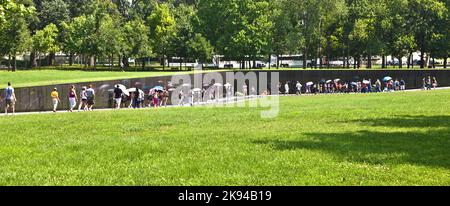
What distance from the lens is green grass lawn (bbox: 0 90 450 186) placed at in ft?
28.2

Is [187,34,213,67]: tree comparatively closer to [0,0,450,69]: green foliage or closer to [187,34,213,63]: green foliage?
[187,34,213,63]: green foliage

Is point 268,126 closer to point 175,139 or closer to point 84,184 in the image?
point 175,139

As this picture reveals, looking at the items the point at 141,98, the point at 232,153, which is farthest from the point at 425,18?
the point at 232,153

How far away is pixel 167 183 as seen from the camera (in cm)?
819

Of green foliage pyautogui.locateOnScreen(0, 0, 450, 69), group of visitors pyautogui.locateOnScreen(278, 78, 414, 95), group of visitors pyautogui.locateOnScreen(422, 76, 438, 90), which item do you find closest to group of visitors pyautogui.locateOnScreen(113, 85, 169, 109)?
group of visitors pyautogui.locateOnScreen(278, 78, 414, 95)

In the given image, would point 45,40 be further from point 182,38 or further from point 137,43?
point 182,38

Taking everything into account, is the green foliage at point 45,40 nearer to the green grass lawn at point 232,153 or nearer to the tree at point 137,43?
the tree at point 137,43

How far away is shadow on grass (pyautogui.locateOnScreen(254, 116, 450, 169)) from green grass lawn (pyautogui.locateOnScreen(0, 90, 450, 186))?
19 millimetres

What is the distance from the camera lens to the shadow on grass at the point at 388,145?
1012 cm

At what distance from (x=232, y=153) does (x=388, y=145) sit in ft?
11.2

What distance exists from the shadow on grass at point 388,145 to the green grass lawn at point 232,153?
0.02 metres

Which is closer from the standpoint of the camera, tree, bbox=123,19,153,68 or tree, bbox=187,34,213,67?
tree, bbox=187,34,213,67

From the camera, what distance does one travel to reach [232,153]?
10.9 metres
